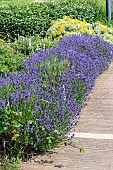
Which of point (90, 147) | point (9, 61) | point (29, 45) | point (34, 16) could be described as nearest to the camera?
point (90, 147)

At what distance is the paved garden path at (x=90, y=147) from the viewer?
15.0ft

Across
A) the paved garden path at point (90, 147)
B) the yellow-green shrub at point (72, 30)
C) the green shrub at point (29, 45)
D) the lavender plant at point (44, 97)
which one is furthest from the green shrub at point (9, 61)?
the yellow-green shrub at point (72, 30)

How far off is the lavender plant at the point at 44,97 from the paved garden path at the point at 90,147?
178 millimetres

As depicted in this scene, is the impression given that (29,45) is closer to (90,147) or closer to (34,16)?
(34,16)

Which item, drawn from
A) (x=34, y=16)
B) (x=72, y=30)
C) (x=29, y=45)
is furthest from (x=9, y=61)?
(x=34, y=16)

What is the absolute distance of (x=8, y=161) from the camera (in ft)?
14.8

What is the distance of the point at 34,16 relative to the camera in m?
10.8

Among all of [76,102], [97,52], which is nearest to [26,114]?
[76,102]

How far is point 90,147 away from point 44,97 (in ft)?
2.47

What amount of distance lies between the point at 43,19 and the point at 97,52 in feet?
12.1

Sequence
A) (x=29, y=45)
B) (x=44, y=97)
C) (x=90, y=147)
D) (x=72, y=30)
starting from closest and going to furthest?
(x=44, y=97)
(x=90, y=147)
(x=29, y=45)
(x=72, y=30)

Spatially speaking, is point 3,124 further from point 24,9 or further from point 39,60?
point 24,9

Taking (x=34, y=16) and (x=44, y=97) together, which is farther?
(x=34, y=16)

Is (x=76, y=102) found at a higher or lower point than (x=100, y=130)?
higher
